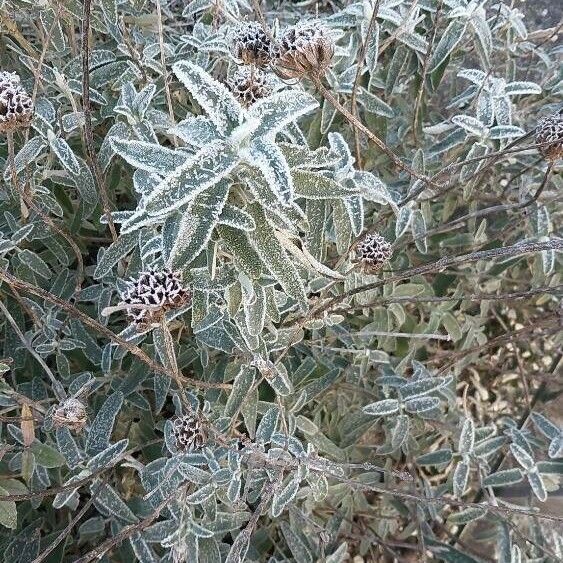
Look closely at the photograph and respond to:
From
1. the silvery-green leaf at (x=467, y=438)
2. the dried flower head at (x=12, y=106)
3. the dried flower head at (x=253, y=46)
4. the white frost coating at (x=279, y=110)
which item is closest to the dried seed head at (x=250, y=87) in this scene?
the dried flower head at (x=253, y=46)

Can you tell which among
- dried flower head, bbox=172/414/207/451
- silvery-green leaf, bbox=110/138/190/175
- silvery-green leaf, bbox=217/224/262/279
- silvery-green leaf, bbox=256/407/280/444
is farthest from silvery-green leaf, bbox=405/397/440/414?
silvery-green leaf, bbox=110/138/190/175

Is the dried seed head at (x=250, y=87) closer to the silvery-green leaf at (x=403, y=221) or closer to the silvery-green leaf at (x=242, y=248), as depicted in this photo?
the silvery-green leaf at (x=242, y=248)

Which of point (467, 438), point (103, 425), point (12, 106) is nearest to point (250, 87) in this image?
point (12, 106)

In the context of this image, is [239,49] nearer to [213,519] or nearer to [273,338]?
[273,338]

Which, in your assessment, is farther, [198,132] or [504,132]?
[504,132]

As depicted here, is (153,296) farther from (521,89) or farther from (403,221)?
(521,89)

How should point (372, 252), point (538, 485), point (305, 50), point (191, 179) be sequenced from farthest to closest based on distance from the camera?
point (538, 485)
point (372, 252)
point (305, 50)
point (191, 179)

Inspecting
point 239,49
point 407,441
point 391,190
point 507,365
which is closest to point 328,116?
point 391,190
